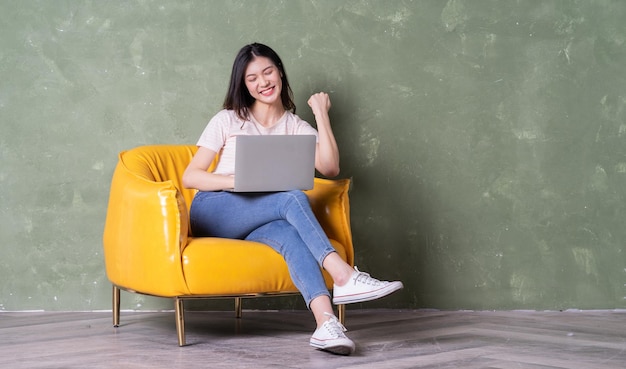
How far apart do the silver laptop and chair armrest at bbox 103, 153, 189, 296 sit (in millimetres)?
239

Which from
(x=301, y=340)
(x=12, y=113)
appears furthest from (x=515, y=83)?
(x=12, y=113)

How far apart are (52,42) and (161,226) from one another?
139 cm

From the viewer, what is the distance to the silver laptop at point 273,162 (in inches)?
114

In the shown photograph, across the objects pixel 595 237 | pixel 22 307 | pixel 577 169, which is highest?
pixel 577 169

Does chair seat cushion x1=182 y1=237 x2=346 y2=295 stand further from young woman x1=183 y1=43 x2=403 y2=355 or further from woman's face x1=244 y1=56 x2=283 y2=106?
woman's face x1=244 y1=56 x2=283 y2=106

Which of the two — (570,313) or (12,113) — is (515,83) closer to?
(570,313)

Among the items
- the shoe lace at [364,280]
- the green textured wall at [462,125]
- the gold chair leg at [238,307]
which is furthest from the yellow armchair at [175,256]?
the green textured wall at [462,125]

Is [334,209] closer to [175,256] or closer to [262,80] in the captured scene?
[262,80]

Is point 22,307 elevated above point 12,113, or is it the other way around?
point 12,113

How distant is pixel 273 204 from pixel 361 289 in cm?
48

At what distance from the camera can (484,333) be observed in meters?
3.33

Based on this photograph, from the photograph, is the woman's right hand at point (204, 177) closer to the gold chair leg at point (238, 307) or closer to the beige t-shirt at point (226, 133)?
the beige t-shirt at point (226, 133)

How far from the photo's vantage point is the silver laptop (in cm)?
290

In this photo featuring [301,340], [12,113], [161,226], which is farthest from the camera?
[12,113]
